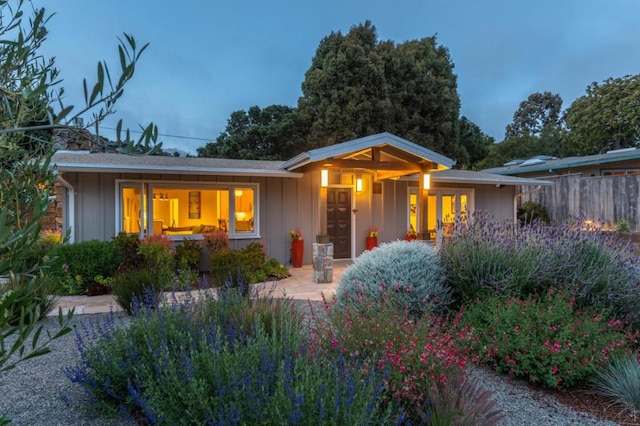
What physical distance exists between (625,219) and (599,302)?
34.1 ft

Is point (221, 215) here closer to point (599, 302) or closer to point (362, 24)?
point (599, 302)

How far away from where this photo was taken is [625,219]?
40.8 feet

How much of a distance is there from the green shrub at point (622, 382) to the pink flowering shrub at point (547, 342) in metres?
0.07

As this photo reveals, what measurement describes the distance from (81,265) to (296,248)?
448cm

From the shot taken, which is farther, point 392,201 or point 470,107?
point 470,107

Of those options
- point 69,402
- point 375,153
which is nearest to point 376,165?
point 375,153

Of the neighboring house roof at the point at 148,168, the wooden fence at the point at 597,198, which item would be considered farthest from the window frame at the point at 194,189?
the wooden fence at the point at 597,198

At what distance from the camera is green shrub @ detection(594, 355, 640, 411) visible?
309 centimetres

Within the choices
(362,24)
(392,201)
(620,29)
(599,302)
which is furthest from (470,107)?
(599,302)

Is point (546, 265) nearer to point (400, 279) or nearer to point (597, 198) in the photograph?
point (400, 279)

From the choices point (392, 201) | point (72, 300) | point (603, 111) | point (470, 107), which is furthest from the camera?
point (470, 107)

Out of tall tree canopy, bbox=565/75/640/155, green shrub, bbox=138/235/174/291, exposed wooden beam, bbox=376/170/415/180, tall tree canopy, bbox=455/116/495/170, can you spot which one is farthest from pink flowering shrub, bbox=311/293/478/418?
tall tree canopy, bbox=565/75/640/155

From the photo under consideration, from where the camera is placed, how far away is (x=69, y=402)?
2.96 metres

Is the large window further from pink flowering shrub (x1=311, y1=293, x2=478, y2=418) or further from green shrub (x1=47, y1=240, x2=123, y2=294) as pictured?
pink flowering shrub (x1=311, y1=293, x2=478, y2=418)
